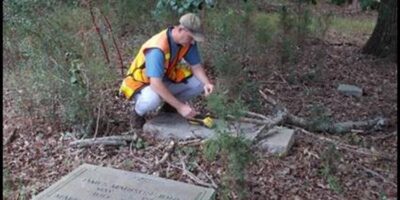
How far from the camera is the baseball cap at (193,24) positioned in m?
3.61

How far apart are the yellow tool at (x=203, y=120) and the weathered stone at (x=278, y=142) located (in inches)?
16.6

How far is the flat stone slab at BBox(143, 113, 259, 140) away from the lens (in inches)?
148

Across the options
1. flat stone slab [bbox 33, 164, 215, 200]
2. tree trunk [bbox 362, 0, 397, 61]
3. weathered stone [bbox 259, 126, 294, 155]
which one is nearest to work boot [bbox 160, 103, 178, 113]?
weathered stone [bbox 259, 126, 294, 155]

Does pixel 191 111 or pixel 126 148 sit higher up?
pixel 191 111

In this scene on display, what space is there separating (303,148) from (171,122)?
38.0 inches

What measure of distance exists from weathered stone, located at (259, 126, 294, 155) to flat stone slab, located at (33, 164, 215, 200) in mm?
697

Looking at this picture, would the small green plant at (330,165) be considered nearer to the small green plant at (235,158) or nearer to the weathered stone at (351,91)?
the small green plant at (235,158)

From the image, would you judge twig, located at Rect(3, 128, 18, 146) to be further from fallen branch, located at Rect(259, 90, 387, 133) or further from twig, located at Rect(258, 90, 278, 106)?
twig, located at Rect(258, 90, 278, 106)

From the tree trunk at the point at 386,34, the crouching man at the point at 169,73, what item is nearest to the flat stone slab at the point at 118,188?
the crouching man at the point at 169,73

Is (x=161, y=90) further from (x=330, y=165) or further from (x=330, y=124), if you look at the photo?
(x=330, y=124)

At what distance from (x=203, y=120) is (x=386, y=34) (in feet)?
11.9

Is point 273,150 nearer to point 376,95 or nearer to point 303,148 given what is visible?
point 303,148

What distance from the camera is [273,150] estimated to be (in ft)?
11.8

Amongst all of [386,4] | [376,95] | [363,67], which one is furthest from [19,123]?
[386,4]
